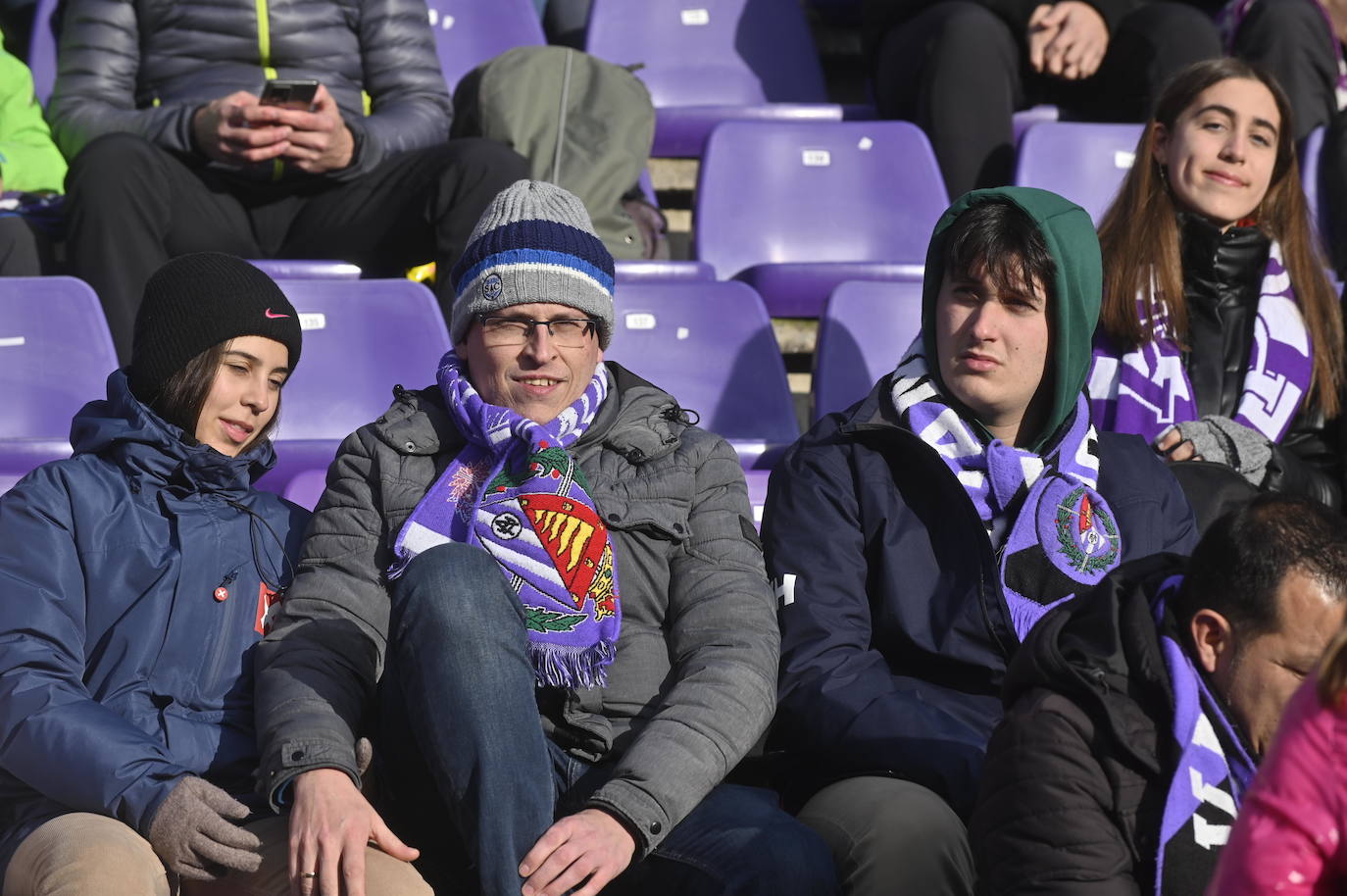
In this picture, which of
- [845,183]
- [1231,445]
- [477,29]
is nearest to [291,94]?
[845,183]

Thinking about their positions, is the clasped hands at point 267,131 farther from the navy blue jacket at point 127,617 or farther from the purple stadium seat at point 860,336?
the navy blue jacket at point 127,617

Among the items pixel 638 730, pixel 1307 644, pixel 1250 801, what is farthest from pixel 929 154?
pixel 1250 801

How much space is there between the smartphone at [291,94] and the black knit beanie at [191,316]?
119 centimetres

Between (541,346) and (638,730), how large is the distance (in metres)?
0.62

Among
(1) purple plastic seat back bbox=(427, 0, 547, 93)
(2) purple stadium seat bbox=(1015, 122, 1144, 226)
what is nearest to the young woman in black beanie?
(2) purple stadium seat bbox=(1015, 122, 1144, 226)

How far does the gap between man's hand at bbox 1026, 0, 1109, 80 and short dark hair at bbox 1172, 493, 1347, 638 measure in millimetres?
3115

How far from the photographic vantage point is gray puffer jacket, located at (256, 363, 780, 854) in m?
2.18

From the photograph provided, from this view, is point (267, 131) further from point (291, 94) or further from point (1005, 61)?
point (1005, 61)

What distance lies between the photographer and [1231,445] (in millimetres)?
3119

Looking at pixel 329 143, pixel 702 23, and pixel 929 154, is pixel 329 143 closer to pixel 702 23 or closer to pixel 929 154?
pixel 929 154

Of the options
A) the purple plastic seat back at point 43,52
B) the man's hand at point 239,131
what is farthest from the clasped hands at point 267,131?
the purple plastic seat back at point 43,52

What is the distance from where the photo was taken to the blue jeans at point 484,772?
2.02 m

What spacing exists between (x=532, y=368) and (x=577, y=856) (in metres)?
0.86

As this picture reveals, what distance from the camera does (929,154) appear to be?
450 centimetres
